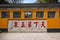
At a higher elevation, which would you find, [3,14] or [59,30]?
[3,14]

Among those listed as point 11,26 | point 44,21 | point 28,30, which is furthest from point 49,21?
point 11,26

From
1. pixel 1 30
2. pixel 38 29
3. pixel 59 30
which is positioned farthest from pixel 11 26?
pixel 59 30

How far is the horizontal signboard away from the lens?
19.8m

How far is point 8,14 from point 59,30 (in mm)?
5006

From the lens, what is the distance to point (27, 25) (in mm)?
19844

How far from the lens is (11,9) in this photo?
1995 centimetres

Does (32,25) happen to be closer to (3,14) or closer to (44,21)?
(44,21)

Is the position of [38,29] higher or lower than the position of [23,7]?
lower

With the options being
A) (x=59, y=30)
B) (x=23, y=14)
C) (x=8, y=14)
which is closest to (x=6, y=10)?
(x=8, y=14)

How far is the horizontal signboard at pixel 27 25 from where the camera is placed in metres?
19.8

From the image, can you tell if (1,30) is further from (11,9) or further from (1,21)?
(11,9)

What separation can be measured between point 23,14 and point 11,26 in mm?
1587

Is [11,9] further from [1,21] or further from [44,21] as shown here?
[44,21]

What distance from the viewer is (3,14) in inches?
789
